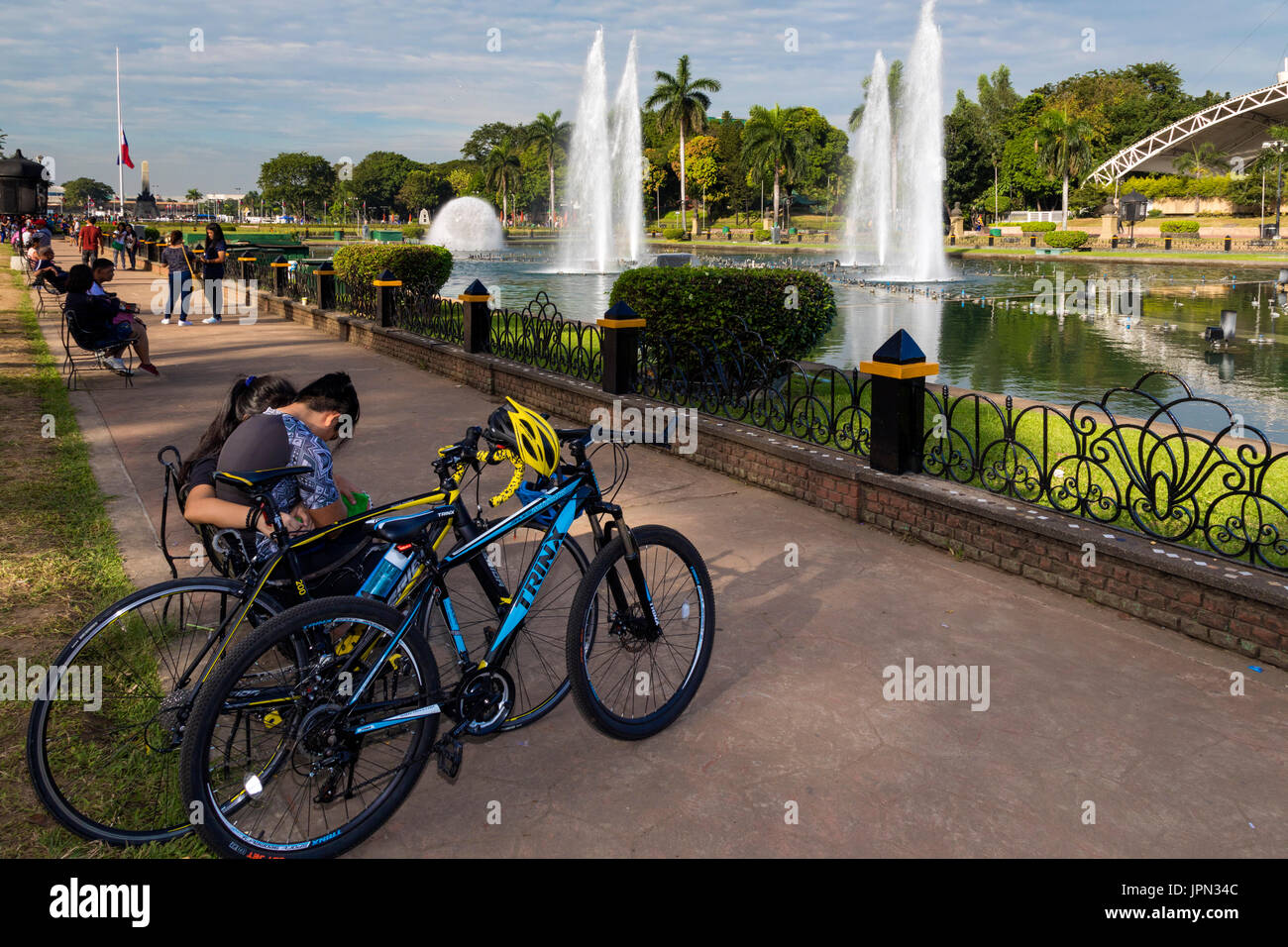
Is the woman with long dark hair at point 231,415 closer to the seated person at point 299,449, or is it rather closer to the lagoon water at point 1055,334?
the seated person at point 299,449

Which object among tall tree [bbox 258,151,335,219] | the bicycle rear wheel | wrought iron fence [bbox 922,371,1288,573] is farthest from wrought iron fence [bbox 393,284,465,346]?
tall tree [bbox 258,151,335,219]

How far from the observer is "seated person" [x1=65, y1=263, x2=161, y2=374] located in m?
11.5

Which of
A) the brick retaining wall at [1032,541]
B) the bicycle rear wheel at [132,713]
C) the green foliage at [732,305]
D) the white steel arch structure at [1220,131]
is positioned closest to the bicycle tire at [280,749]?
the bicycle rear wheel at [132,713]

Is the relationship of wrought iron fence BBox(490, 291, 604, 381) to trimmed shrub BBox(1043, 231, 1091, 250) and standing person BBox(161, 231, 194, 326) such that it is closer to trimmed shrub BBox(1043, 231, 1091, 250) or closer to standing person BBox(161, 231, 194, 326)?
standing person BBox(161, 231, 194, 326)

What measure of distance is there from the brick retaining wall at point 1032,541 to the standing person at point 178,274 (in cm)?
1237

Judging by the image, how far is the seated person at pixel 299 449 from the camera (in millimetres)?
3672

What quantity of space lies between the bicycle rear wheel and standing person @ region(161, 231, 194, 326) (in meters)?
16.0

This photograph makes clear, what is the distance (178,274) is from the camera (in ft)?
62.0

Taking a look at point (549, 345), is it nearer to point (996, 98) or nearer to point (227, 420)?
point (227, 420)

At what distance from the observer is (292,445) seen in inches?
148

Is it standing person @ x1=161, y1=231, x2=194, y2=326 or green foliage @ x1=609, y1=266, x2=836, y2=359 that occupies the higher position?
standing person @ x1=161, y1=231, x2=194, y2=326

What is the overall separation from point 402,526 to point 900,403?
408 centimetres

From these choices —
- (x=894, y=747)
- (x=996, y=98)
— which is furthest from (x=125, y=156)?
(x=996, y=98)

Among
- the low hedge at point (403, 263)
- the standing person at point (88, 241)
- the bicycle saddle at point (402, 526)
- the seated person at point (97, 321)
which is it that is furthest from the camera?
the standing person at point (88, 241)
